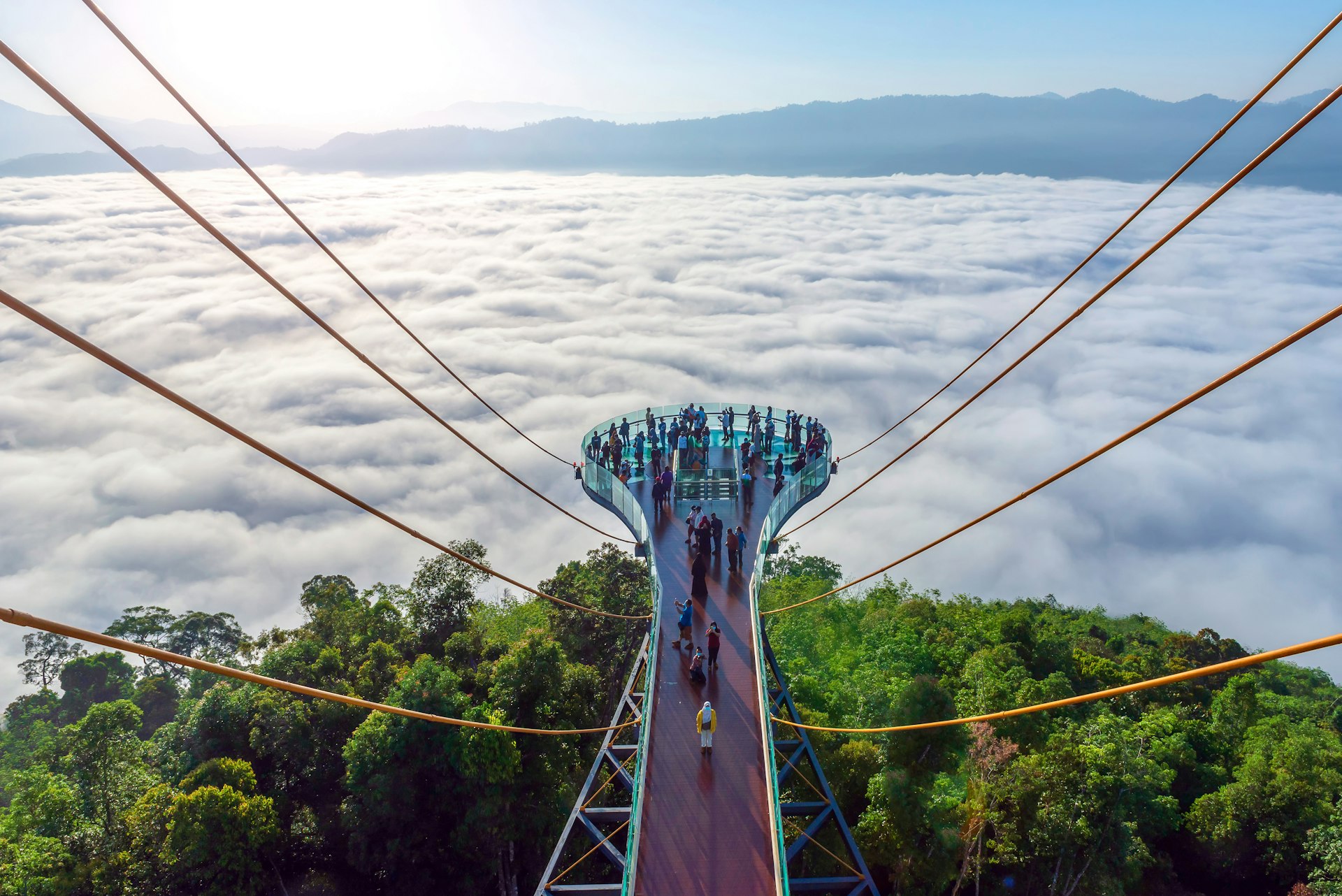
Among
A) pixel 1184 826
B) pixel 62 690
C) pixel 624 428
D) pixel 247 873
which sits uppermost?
pixel 624 428

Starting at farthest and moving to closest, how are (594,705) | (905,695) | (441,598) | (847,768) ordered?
(441,598)
(594,705)
(847,768)
(905,695)

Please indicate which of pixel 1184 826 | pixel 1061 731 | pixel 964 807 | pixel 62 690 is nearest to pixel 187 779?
pixel 964 807

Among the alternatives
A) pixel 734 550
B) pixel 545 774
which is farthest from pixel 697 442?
pixel 545 774

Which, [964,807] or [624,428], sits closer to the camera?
[964,807]

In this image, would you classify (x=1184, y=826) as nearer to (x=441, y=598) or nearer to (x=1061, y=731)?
(x=1061, y=731)

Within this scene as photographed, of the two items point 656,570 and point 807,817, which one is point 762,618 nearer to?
point 656,570

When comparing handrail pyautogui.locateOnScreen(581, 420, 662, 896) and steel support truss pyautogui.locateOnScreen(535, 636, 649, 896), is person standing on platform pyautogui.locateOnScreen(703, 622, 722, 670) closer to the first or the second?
handrail pyautogui.locateOnScreen(581, 420, 662, 896)
